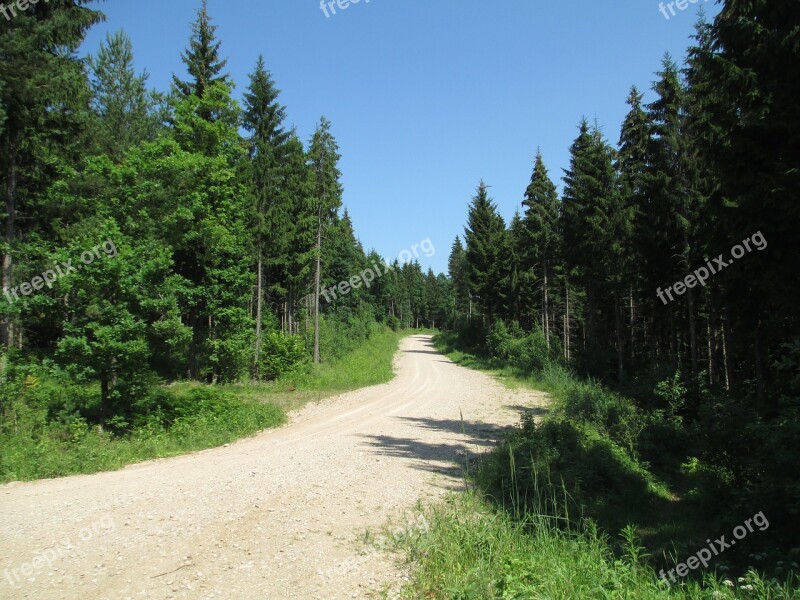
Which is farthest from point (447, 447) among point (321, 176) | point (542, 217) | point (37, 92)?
point (542, 217)

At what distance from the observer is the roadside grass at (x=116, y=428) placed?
9586 millimetres

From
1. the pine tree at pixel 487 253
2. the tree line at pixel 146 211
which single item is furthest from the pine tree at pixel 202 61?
the pine tree at pixel 487 253

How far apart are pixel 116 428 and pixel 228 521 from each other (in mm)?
9593

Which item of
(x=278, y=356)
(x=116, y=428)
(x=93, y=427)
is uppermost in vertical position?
(x=278, y=356)

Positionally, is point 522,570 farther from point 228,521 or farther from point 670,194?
point 670,194

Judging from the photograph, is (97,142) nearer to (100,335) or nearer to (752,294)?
(100,335)

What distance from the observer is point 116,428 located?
44.1ft

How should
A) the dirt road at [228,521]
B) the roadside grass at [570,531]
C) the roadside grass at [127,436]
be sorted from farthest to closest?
the roadside grass at [127,436] < the dirt road at [228,521] < the roadside grass at [570,531]

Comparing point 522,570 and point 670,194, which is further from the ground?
point 670,194

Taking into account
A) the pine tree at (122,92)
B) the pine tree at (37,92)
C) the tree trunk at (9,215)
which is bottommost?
the tree trunk at (9,215)

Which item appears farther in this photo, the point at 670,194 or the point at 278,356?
the point at 278,356

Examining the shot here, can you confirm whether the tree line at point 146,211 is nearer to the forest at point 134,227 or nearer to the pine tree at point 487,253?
the forest at point 134,227

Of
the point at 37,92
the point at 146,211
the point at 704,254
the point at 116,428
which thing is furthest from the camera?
the point at 146,211

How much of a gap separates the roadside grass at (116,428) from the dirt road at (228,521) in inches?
33.9
